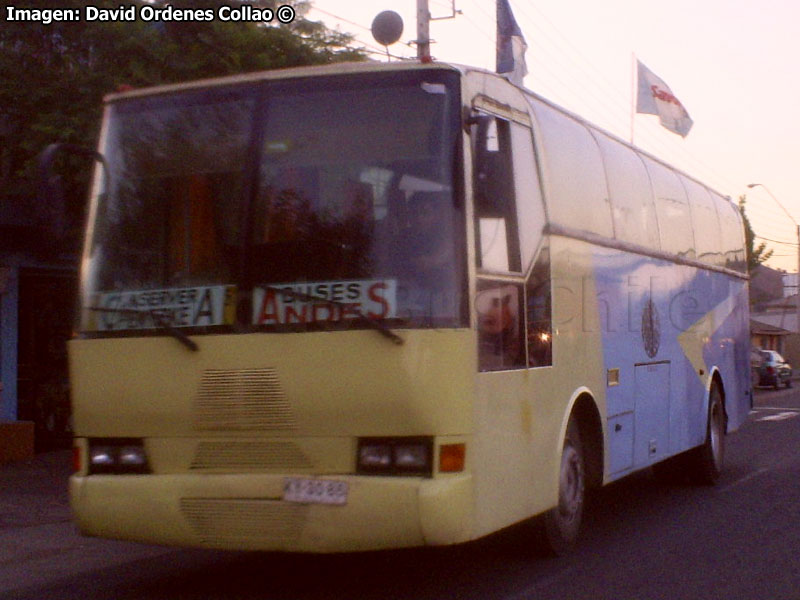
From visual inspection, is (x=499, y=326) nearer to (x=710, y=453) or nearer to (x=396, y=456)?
(x=396, y=456)

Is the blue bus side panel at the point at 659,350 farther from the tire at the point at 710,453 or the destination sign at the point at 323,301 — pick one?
the destination sign at the point at 323,301

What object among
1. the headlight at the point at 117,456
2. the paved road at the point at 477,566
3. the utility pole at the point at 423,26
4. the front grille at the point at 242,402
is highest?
the utility pole at the point at 423,26

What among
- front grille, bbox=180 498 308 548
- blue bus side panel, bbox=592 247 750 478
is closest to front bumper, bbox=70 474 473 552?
front grille, bbox=180 498 308 548

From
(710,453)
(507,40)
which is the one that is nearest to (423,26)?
(507,40)

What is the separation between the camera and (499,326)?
7008 mm

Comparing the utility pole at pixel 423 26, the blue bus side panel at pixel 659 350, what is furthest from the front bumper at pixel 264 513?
the utility pole at pixel 423 26

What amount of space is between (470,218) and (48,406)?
10919 mm

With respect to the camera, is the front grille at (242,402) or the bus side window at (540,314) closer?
the front grille at (242,402)

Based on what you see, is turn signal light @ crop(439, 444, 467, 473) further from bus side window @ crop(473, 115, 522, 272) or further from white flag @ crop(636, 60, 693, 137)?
white flag @ crop(636, 60, 693, 137)

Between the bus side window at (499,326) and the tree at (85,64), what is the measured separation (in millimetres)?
7517

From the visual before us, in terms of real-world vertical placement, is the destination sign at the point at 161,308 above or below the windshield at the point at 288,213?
below

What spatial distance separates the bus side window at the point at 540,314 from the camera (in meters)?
7.49

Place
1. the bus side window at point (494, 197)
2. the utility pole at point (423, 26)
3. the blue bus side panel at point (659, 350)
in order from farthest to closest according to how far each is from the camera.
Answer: the utility pole at point (423, 26), the blue bus side panel at point (659, 350), the bus side window at point (494, 197)

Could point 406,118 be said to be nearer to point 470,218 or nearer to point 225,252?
point 470,218
